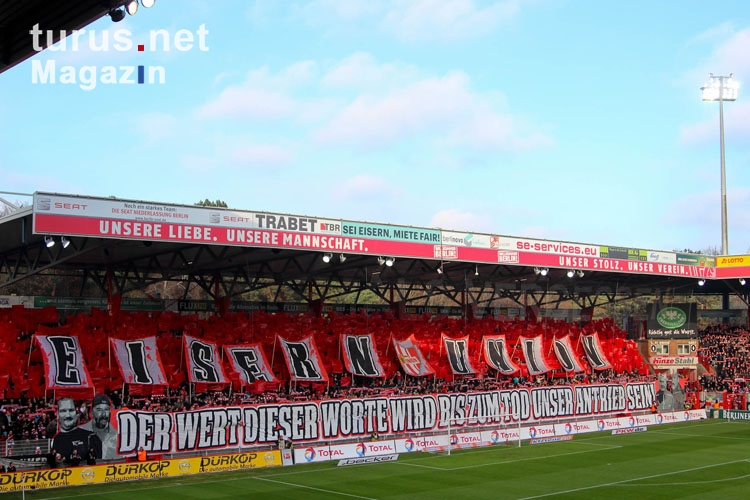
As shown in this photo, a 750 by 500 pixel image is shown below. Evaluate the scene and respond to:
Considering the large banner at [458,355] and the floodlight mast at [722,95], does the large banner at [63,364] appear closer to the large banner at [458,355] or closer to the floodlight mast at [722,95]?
the large banner at [458,355]

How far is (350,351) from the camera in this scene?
36938 millimetres

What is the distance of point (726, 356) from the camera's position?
184 feet

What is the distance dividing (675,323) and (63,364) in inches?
1413

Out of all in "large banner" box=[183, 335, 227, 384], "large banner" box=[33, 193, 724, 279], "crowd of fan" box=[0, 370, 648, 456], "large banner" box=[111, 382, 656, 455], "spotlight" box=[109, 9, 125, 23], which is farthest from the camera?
"large banner" box=[183, 335, 227, 384]

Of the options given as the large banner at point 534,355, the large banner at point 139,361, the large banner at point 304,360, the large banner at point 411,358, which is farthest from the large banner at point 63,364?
the large banner at point 534,355

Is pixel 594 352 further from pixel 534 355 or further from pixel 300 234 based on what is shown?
pixel 300 234

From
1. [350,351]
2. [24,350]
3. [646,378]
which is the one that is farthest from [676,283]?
[24,350]

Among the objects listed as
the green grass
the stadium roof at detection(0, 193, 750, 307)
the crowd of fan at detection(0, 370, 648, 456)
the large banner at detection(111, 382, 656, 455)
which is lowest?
the green grass

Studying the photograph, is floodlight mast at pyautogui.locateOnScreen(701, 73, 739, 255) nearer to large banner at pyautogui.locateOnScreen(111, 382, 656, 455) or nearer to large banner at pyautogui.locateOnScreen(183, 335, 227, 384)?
large banner at pyautogui.locateOnScreen(111, 382, 656, 455)

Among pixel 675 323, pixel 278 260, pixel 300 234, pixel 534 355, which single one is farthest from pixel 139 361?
pixel 675 323

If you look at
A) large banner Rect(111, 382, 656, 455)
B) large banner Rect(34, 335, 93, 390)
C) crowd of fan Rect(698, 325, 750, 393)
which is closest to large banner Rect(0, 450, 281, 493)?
large banner Rect(111, 382, 656, 455)

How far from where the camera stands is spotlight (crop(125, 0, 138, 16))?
15031 millimetres

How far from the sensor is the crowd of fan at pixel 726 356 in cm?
5244

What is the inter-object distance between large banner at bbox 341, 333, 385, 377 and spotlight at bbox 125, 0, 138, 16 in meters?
23.3
